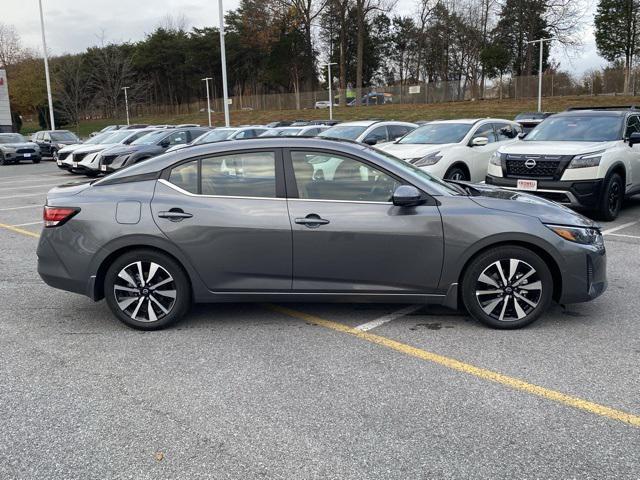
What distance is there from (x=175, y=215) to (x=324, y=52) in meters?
70.9

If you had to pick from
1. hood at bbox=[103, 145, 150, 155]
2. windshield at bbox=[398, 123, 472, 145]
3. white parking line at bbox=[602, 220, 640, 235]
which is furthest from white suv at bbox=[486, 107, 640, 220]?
hood at bbox=[103, 145, 150, 155]

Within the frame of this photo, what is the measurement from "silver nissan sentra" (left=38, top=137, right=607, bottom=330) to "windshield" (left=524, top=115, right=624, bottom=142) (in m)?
5.76

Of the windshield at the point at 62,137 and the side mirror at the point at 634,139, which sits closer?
the side mirror at the point at 634,139

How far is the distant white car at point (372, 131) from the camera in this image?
1387cm

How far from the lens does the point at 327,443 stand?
3100 mm

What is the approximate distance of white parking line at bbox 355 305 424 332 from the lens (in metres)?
4.83

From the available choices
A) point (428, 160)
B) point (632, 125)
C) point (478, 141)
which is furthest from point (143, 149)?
point (632, 125)

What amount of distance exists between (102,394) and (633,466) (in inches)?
119

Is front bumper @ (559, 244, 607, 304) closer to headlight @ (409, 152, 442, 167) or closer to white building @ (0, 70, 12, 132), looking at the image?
headlight @ (409, 152, 442, 167)

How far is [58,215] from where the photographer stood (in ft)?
15.8

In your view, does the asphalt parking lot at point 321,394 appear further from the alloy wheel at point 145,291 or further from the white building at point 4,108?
the white building at point 4,108

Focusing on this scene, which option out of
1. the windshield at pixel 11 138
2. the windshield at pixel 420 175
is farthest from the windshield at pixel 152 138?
the windshield at pixel 420 175

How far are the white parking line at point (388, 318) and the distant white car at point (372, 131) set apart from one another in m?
8.69

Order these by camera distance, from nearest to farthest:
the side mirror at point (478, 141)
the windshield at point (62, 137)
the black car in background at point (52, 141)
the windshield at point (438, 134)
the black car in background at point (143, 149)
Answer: the side mirror at point (478, 141) → the windshield at point (438, 134) → the black car in background at point (143, 149) → the black car in background at point (52, 141) → the windshield at point (62, 137)
